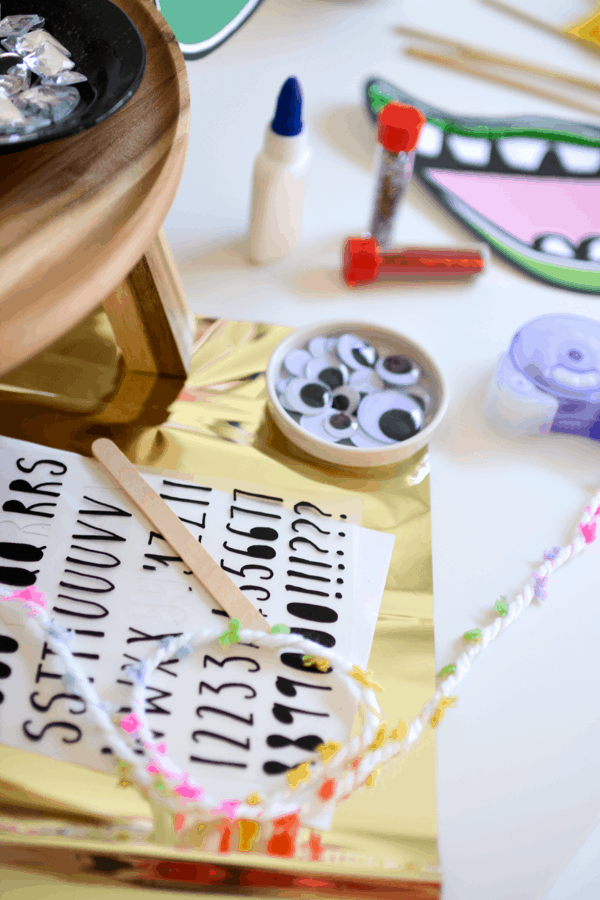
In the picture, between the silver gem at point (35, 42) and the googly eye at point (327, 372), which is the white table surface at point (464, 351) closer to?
the googly eye at point (327, 372)

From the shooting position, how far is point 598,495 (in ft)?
1.84

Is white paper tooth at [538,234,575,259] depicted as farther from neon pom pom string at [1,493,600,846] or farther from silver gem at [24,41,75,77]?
silver gem at [24,41,75,77]

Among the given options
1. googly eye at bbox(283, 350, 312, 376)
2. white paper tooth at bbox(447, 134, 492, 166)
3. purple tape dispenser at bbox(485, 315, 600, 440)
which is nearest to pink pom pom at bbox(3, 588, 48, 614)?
googly eye at bbox(283, 350, 312, 376)

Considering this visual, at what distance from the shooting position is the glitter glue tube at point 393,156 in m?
0.64

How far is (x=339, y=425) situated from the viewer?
1.85 ft

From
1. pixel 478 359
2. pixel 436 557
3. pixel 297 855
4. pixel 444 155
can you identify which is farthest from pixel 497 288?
pixel 297 855

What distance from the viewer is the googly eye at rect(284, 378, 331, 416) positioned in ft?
1.86

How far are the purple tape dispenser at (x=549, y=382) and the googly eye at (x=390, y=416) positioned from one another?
3.2 inches

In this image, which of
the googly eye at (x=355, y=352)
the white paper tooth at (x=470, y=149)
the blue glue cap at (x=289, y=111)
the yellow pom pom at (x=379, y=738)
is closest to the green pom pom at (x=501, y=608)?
the yellow pom pom at (x=379, y=738)

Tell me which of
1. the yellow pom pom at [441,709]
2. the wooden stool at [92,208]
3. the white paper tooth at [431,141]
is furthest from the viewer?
the white paper tooth at [431,141]

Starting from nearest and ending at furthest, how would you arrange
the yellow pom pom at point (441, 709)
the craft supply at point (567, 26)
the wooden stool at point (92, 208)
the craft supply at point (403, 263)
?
1. the wooden stool at point (92, 208)
2. the yellow pom pom at point (441, 709)
3. the craft supply at point (403, 263)
4. the craft supply at point (567, 26)

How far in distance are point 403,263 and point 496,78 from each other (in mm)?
444

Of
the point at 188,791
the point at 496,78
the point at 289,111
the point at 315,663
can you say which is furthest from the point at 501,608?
the point at 496,78

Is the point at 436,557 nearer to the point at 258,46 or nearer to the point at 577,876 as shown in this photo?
the point at 577,876
